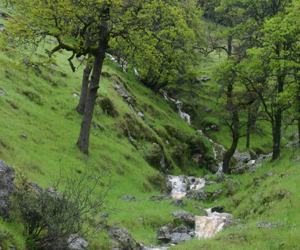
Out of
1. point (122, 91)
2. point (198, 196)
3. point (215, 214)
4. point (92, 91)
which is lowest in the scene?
point (198, 196)

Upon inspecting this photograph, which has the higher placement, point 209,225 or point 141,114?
point 209,225

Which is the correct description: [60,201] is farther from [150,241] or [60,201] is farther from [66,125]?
[66,125]

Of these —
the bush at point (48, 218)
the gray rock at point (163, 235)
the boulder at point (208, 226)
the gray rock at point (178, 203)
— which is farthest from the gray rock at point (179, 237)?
the bush at point (48, 218)

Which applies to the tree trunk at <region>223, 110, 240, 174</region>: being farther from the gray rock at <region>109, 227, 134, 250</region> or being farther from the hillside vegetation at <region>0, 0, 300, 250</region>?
the gray rock at <region>109, 227, 134, 250</region>

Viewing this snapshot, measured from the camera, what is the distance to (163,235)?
1230cm

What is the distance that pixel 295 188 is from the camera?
41.9ft

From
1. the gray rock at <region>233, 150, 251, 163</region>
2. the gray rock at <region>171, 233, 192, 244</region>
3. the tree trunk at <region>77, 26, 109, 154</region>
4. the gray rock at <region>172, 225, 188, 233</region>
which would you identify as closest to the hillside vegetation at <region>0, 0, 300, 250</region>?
the tree trunk at <region>77, 26, 109, 154</region>

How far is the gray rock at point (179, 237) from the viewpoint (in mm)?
11910

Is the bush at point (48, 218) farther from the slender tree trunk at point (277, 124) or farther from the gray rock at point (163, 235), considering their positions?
the slender tree trunk at point (277, 124)

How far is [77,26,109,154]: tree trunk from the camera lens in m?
19.0

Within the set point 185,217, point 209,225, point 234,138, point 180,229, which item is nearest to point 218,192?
point 234,138

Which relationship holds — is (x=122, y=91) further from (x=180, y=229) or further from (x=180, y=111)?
(x=180, y=229)

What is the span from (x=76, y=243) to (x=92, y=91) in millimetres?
12601

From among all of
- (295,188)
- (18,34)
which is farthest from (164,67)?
(295,188)
